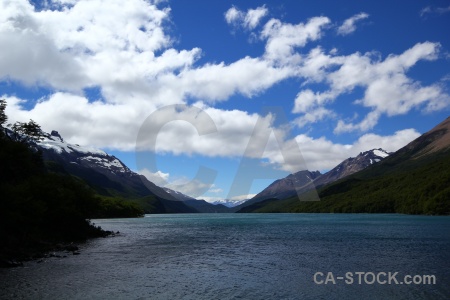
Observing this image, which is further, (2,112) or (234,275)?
(2,112)

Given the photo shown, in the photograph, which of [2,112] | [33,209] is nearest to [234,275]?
[33,209]

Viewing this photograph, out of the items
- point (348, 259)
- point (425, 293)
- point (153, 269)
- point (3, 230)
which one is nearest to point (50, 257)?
point (3, 230)

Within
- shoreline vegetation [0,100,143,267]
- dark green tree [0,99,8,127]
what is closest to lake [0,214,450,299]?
shoreline vegetation [0,100,143,267]

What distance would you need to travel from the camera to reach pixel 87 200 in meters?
109

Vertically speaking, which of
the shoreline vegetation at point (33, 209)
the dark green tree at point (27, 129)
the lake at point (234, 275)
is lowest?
the lake at point (234, 275)

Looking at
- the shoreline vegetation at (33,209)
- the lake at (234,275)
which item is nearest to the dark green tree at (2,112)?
the shoreline vegetation at (33,209)

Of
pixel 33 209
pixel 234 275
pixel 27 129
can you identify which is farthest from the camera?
pixel 27 129

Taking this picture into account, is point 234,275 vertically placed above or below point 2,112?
below

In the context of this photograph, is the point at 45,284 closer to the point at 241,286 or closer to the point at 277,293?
the point at 241,286

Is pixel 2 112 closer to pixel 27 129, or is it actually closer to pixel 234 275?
pixel 27 129

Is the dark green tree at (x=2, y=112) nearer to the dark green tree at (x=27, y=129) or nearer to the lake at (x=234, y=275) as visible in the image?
the dark green tree at (x=27, y=129)

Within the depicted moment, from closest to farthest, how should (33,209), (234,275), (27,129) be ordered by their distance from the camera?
(234,275), (33,209), (27,129)

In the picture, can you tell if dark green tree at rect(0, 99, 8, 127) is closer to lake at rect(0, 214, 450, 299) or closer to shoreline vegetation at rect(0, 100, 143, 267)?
shoreline vegetation at rect(0, 100, 143, 267)

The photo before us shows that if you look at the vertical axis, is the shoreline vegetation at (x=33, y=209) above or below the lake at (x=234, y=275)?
above
